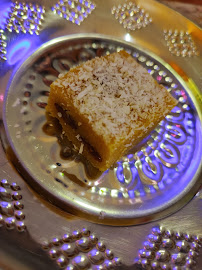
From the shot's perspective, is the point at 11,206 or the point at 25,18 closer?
the point at 11,206

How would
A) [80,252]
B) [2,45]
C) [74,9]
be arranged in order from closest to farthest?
[80,252] < [2,45] < [74,9]

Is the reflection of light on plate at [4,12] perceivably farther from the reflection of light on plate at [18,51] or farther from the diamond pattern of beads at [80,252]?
the diamond pattern of beads at [80,252]

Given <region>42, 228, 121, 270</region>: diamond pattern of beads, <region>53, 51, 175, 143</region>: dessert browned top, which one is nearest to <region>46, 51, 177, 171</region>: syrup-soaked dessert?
<region>53, 51, 175, 143</region>: dessert browned top

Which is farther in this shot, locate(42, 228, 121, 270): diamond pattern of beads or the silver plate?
the silver plate

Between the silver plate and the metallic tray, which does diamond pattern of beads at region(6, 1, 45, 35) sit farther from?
the silver plate

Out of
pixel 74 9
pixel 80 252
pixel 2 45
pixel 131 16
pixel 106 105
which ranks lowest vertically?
pixel 80 252

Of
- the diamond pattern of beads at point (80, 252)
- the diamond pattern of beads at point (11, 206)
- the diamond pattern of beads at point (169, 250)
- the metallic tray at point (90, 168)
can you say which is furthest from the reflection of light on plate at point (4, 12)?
the diamond pattern of beads at point (169, 250)

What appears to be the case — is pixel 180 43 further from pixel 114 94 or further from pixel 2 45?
pixel 2 45

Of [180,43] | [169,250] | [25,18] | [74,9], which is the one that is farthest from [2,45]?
[169,250]
